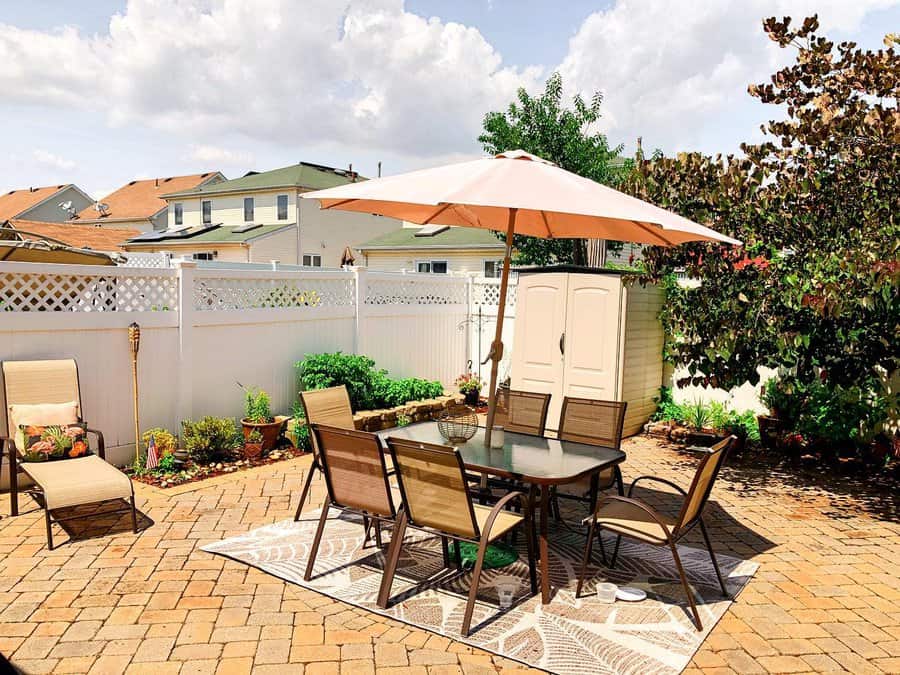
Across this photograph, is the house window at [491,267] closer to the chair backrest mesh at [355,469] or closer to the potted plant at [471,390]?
the potted plant at [471,390]

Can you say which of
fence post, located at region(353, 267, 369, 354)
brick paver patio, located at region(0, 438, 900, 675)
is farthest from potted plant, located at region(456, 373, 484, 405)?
brick paver patio, located at region(0, 438, 900, 675)

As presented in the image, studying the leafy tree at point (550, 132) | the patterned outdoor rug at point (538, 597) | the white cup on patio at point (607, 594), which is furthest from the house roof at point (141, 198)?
the white cup on patio at point (607, 594)

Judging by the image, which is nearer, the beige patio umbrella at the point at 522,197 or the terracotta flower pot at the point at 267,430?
the beige patio umbrella at the point at 522,197

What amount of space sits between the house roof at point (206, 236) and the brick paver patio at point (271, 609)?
2047cm

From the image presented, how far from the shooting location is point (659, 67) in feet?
28.4

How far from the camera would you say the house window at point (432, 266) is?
908 inches

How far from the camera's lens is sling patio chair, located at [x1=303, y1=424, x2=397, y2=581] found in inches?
154

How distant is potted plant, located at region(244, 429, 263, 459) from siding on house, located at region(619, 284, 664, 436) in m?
4.32

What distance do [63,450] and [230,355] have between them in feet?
7.94

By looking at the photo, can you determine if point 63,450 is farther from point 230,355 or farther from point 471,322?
Result: point 471,322

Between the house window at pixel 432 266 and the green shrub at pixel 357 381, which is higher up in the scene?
the house window at pixel 432 266

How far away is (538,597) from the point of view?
3.91 meters

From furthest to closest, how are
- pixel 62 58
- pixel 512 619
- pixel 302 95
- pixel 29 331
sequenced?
pixel 302 95 → pixel 62 58 → pixel 29 331 → pixel 512 619

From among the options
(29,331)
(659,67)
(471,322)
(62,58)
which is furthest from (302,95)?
(29,331)
